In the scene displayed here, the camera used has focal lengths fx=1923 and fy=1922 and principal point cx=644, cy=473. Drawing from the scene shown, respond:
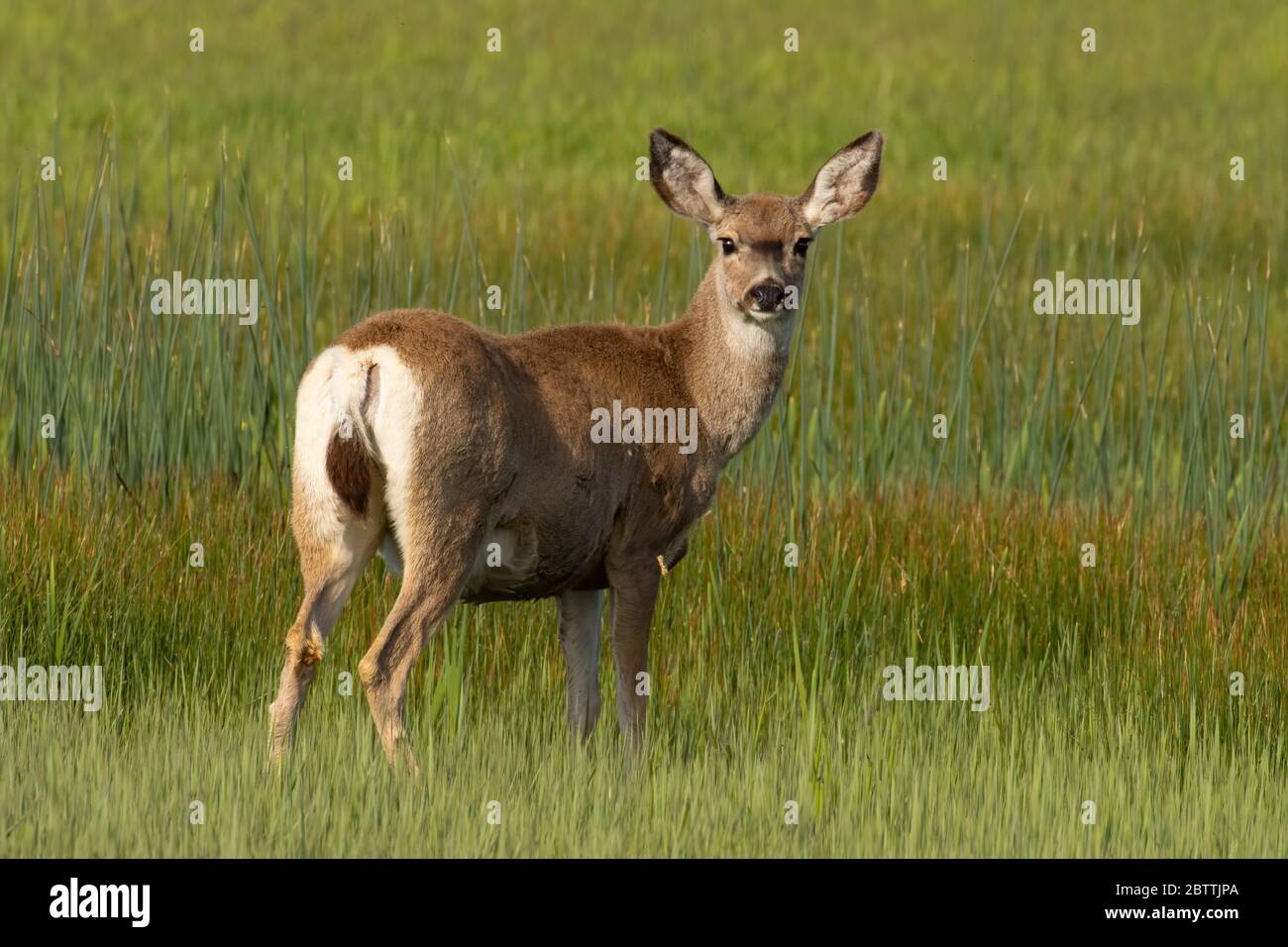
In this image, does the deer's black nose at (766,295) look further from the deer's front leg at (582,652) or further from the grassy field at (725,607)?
the grassy field at (725,607)

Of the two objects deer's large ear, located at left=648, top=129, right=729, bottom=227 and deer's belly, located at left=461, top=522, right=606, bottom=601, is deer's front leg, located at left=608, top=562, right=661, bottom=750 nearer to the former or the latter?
deer's belly, located at left=461, top=522, right=606, bottom=601

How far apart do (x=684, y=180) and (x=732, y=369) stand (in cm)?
71

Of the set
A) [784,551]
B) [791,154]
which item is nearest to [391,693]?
[784,551]

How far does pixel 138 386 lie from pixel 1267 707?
5.04m

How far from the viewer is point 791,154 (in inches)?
778
